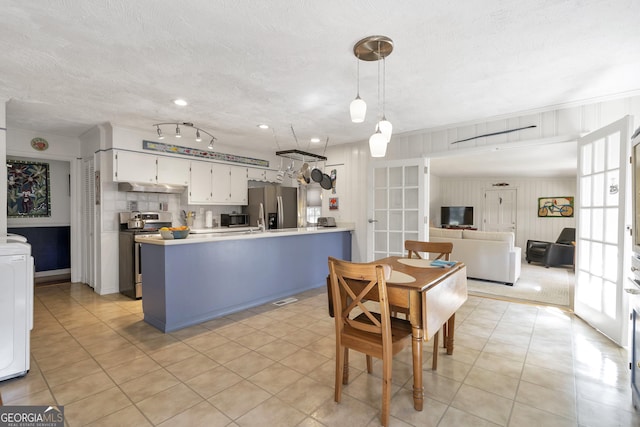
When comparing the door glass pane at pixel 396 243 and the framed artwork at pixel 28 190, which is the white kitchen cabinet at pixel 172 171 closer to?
the framed artwork at pixel 28 190

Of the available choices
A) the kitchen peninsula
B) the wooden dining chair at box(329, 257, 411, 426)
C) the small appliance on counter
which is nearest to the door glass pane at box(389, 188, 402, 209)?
the small appliance on counter

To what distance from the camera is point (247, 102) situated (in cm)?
332

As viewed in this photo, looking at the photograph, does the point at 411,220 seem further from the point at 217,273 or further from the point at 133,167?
the point at 133,167

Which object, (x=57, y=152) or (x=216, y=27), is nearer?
(x=216, y=27)

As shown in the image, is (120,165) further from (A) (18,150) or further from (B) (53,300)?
(B) (53,300)

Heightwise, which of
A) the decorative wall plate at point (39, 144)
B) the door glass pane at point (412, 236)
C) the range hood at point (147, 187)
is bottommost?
the door glass pane at point (412, 236)

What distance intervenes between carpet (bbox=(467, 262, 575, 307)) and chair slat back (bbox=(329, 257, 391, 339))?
3.12 m

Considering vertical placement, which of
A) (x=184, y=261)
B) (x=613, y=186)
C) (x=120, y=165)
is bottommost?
(x=184, y=261)

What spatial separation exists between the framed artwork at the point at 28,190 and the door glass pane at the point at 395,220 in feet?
19.3

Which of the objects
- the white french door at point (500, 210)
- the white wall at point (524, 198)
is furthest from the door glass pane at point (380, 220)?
the white french door at point (500, 210)

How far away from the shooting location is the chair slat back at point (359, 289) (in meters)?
1.66

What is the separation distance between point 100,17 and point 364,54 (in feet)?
5.58

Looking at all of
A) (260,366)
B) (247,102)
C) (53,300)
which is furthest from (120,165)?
(260,366)

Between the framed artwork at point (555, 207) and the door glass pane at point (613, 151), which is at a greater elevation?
the door glass pane at point (613, 151)
